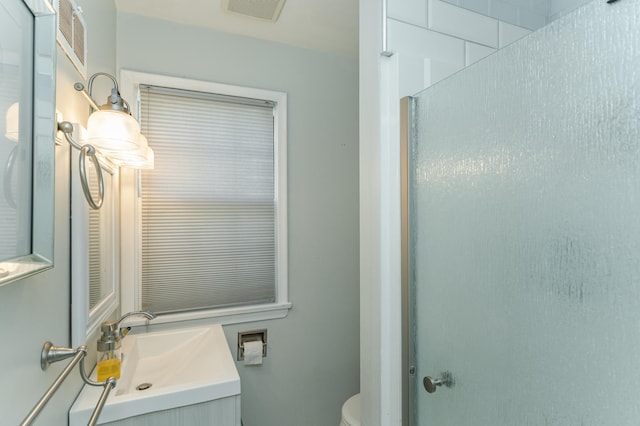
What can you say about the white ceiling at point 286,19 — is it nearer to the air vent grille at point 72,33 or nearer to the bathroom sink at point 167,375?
the air vent grille at point 72,33

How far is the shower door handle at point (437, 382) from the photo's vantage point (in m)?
0.89

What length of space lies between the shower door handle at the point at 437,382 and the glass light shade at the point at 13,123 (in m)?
1.11

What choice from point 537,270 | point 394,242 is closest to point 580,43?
point 537,270

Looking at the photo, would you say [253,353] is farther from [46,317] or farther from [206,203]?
[46,317]

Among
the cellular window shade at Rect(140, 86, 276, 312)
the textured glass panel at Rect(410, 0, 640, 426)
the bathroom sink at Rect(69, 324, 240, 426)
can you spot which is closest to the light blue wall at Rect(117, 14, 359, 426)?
the cellular window shade at Rect(140, 86, 276, 312)

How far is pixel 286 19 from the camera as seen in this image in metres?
1.60

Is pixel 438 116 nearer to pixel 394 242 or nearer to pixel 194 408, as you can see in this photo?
pixel 394 242

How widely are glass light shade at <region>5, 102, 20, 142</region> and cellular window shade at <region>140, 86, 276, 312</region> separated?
110cm

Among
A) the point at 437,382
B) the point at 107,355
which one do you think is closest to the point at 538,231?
the point at 437,382

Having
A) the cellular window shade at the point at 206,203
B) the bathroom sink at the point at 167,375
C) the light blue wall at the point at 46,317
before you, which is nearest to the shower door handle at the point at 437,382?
the bathroom sink at the point at 167,375

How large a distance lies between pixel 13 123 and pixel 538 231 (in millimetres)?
996

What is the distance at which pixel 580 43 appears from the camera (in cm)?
59

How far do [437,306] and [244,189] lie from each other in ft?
3.94

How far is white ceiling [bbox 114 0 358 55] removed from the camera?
4.86 feet
